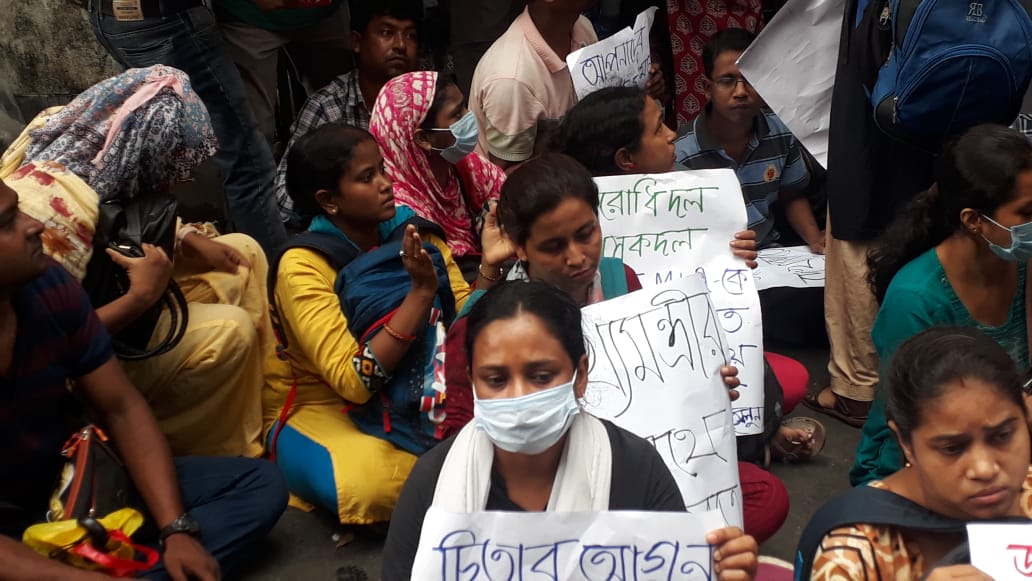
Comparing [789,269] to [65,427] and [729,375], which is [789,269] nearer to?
[729,375]

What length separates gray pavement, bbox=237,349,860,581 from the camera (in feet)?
10.1

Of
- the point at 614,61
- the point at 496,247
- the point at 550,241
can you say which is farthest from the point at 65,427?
the point at 614,61

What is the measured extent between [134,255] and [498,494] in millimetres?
1551

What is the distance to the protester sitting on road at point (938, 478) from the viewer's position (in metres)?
1.81

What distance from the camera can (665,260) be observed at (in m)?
3.10

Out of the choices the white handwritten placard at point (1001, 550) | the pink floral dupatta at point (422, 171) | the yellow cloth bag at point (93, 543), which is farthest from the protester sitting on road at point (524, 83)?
the white handwritten placard at point (1001, 550)

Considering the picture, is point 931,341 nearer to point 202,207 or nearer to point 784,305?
point 784,305

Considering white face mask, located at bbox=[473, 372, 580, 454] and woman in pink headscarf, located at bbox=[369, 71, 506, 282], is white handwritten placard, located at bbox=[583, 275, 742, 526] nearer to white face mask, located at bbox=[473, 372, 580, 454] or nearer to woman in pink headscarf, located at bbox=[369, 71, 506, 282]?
white face mask, located at bbox=[473, 372, 580, 454]

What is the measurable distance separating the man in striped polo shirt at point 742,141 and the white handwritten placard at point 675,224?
3.23 ft

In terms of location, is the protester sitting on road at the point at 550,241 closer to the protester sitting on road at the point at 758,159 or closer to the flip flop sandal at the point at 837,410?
the flip flop sandal at the point at 837,410

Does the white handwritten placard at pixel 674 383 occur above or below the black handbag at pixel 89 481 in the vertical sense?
above

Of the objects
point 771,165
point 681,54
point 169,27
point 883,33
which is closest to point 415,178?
point 169,27

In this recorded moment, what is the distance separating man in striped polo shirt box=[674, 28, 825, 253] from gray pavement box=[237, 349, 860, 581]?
1.12m

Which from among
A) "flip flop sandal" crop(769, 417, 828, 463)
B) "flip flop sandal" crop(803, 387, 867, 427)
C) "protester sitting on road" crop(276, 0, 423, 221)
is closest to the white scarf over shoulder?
"flip flop sandal" crop(769, 417, 828, 463)
